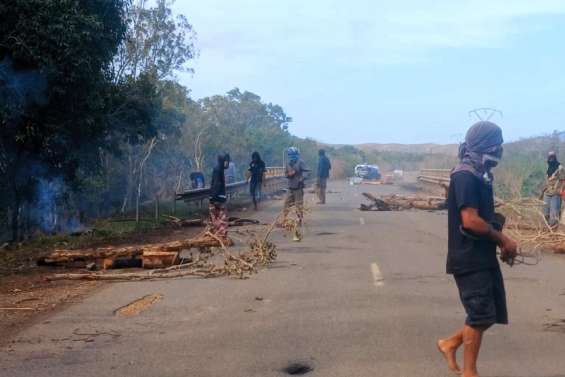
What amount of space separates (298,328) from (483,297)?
2623mm

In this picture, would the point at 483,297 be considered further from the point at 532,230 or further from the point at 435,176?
the point at 435,176

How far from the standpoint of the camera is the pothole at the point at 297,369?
611cm

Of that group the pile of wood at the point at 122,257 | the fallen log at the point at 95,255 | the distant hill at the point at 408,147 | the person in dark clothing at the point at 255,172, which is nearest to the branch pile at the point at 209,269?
the pile of wood at the point at 122,257

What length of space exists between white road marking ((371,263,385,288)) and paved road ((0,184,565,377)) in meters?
0.01

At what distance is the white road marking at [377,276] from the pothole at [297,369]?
392 cm

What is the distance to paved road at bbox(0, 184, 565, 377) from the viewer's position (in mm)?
6305

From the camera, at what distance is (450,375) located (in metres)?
5.96

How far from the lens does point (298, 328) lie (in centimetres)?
763

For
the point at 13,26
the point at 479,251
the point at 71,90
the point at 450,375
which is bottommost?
the point at 450,375

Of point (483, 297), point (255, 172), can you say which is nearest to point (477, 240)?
point (483, 297)

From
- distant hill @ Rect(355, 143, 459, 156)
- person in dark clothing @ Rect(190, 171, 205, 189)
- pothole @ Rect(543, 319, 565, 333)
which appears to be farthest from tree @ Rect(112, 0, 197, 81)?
distant hill @ Rect(355, 143, 459, 156)

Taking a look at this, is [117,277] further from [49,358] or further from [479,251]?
[479,251]

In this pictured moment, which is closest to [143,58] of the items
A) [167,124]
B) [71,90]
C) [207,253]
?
[167,124]

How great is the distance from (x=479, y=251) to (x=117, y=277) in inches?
264
